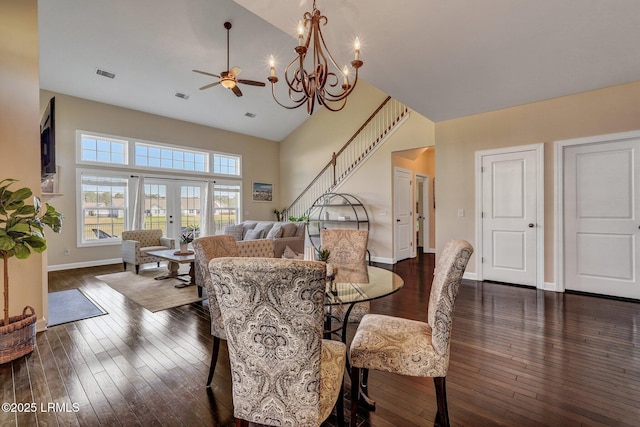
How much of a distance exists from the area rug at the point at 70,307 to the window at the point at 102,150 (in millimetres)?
3129

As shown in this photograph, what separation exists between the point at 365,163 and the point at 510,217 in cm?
322

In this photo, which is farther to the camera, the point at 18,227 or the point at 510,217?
the point at 510,217

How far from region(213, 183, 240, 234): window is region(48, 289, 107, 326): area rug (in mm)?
4097

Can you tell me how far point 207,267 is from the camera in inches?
69.1

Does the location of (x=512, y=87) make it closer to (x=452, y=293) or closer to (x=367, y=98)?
(x=452, y=293)

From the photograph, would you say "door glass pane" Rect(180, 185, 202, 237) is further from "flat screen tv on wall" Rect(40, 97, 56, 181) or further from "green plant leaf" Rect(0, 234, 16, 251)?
"green plant leaf" Rect(0, 234, 16, 251)

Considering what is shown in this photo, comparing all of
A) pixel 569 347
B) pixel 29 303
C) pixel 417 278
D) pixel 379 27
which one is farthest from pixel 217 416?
pixel 417 278

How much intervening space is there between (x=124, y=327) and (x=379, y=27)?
3.75m

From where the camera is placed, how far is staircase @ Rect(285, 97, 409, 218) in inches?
249

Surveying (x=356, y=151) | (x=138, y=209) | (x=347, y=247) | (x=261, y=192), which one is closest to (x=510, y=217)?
(x=347, y=247)

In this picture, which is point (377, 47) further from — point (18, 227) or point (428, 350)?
point (18, 227)

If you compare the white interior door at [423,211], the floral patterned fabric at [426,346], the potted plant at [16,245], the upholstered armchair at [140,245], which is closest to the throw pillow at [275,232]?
the upholstered armchair at [140,245]

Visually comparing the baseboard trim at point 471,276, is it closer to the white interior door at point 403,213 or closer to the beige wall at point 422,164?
the white interior door at point 403,213

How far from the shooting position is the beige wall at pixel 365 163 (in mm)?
5984
